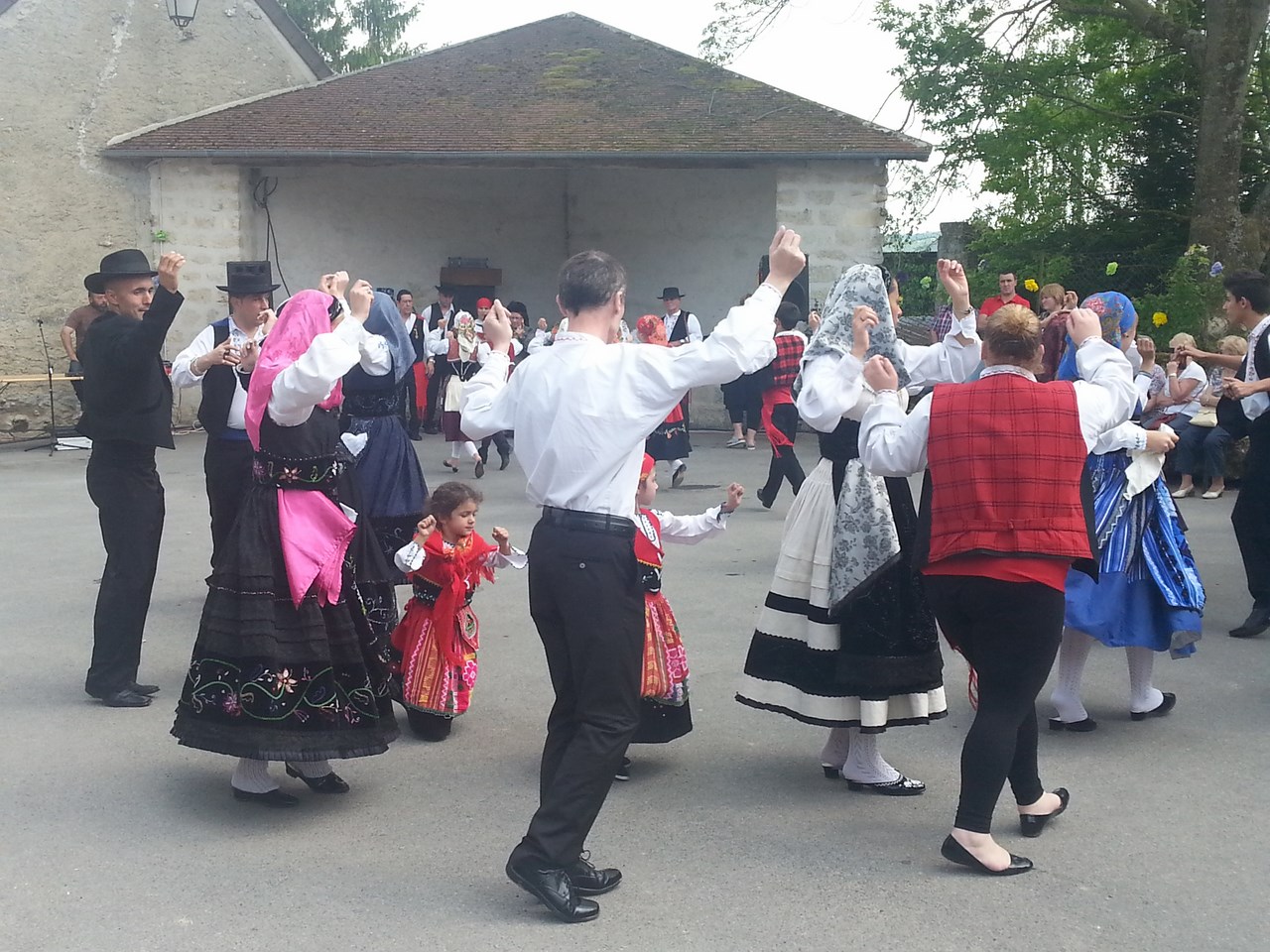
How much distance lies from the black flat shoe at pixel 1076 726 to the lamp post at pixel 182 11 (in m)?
15.5

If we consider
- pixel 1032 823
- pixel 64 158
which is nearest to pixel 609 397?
pixel 1032 823

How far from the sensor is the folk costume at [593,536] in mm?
3662

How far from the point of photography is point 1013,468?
12.3 ft

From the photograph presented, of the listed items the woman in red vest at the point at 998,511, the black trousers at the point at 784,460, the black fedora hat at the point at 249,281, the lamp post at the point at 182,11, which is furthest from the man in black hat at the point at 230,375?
the lamp post at the point at 182,11

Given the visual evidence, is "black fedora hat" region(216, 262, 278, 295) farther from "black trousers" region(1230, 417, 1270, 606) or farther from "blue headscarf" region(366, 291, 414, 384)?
"black trousers" region(1230, 417, 1270, 606)

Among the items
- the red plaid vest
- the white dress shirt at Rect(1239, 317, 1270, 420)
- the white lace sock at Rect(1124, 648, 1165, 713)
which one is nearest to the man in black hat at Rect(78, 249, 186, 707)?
the red plaid vest

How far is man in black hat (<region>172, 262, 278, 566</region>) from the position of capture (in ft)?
17.3

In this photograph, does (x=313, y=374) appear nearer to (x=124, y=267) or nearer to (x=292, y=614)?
(x=292, y=614)

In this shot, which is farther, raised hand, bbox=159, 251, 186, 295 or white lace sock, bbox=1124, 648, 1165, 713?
white lace sock, bbox=1124, 648, 1165, 713

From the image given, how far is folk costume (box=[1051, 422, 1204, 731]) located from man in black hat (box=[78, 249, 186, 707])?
386 cm

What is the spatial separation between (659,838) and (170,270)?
108 inches

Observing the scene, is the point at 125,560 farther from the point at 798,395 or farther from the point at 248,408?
the point at 798,395

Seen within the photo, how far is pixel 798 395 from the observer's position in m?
4.40

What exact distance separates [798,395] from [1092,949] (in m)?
1.86
